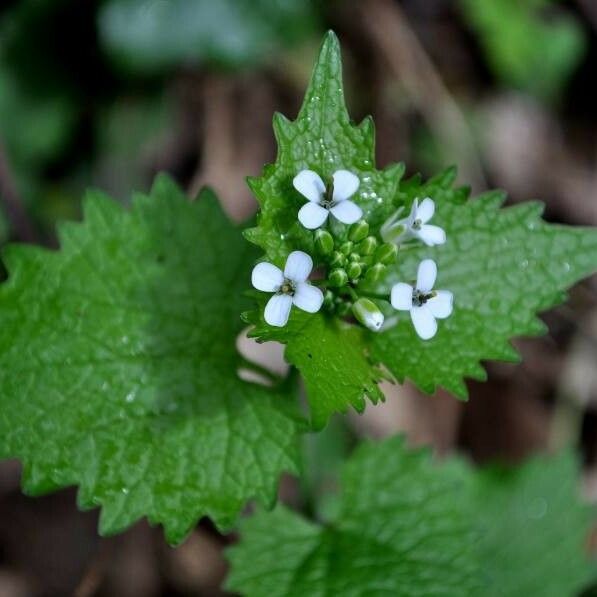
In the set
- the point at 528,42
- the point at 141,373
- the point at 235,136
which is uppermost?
the point at 141,373

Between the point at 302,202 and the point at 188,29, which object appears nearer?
the point at 302,202

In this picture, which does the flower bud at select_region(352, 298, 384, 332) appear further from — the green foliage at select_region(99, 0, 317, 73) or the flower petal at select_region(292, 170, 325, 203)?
the green foliage at select_region(99, 0, 317, 73)

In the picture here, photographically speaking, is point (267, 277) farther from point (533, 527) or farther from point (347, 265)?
point (533, 527)

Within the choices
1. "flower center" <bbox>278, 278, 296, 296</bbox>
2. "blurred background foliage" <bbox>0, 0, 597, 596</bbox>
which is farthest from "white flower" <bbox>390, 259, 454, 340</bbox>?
"blurred background foliage" <bbox>0, 0, 597, 596</bbox>

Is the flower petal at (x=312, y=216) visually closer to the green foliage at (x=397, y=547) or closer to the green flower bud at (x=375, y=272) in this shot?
the green flower bud at (x=375, y=272)

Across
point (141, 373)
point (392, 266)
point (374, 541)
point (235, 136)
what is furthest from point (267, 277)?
point (235, 136)

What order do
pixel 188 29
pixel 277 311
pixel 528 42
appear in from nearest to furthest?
pixel 277 311 → pixel 188 29 → pixel 528 42

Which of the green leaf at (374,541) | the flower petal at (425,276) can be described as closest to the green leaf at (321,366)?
the flower petal at (425,276)
